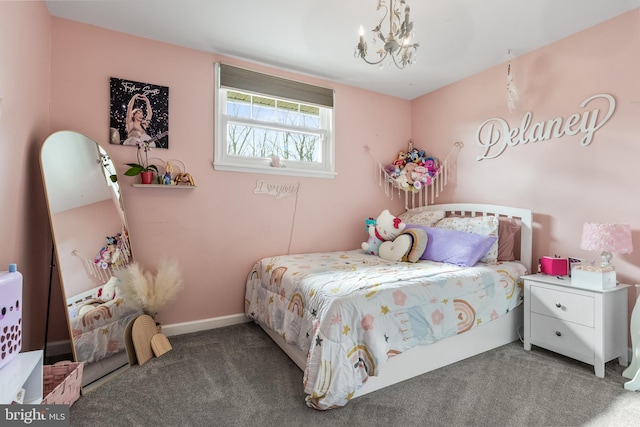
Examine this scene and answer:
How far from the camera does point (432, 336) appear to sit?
189 cm

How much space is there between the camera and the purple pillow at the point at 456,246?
2.42 m

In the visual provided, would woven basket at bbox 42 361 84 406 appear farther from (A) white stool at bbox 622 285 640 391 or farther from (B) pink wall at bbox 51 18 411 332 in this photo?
(A) white stool at bbox 622 285 640 391

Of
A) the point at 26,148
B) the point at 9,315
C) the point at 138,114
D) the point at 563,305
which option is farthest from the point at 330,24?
the point at 563,305

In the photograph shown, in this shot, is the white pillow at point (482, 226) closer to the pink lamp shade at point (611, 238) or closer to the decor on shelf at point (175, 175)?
the pink lamp shade at point (611, 238)

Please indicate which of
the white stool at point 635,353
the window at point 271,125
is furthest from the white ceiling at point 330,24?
the white stool at point 635,353

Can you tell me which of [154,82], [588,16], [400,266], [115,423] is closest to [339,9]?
[154,82]

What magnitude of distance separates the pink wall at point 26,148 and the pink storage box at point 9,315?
517 millimetres

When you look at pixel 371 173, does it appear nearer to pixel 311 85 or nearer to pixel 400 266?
pixel 311 85

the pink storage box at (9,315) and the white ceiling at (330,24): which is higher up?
the white ceiling at (330,24)

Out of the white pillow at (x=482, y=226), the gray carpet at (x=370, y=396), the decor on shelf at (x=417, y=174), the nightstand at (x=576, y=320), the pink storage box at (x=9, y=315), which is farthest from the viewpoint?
the decor on shelf at (x=417, y=174)

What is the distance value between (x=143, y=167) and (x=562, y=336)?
10.6 feet

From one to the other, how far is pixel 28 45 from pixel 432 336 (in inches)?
116

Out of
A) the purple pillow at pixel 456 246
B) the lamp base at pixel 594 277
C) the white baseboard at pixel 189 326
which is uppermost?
the purple pillow at pixel 456 246

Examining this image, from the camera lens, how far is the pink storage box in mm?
1090
